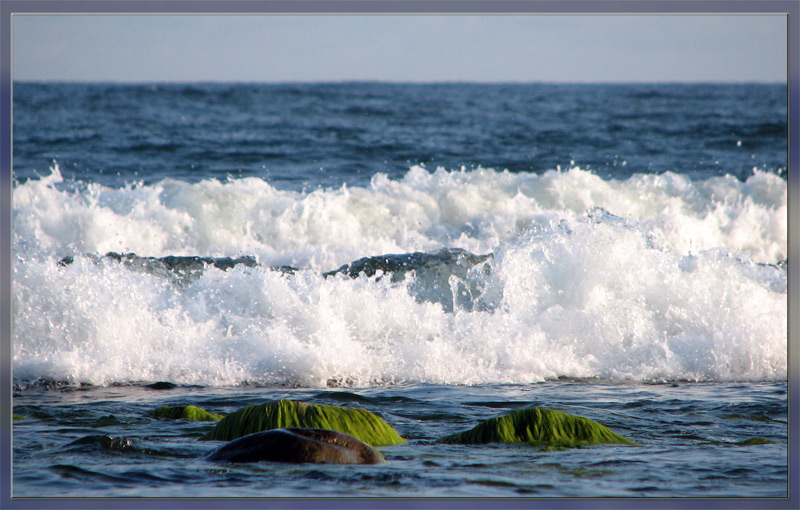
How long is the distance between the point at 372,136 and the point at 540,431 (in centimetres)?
518

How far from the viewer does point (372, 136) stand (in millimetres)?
7816

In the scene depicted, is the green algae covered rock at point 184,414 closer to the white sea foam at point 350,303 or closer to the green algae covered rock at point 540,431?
the white sea foam at point 350,303

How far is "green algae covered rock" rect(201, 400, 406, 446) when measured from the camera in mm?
3002

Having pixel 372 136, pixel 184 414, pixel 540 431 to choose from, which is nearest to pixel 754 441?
pixel 540 431

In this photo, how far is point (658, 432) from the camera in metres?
Result: 3.27

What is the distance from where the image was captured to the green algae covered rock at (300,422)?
3.00 metres

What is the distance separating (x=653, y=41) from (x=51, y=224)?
15.5ft

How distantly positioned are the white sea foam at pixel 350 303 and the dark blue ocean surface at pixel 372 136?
0.72 meters

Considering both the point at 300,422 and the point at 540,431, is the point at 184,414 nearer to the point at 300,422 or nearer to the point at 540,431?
the point at 300,422

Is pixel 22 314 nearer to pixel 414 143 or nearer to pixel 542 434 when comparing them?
pixel 542 434

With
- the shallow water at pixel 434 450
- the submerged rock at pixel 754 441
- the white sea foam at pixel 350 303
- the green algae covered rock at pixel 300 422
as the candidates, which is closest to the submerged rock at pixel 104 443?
the shallow water at pixel 434 450

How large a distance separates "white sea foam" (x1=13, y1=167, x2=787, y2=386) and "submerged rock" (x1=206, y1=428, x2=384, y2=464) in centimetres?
131

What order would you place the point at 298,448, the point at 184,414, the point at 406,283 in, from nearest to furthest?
the point at 298,448, the point at 184,414, the point at 406,283

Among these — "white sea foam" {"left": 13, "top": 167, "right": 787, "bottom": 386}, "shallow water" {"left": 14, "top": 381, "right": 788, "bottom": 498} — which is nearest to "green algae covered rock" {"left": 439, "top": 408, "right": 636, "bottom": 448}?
"shallow water" {"left": 14, "top": 381, "right": 788, "bottom": 498}
